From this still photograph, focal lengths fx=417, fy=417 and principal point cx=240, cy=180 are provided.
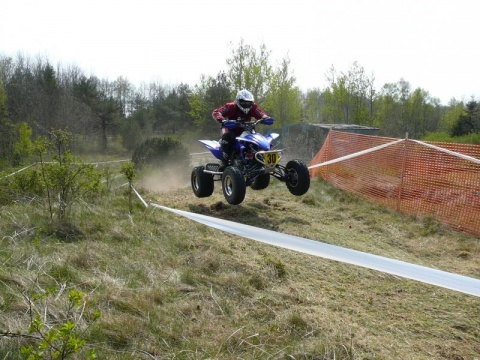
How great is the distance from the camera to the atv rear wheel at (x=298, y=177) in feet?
23.2

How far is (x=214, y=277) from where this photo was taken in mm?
4070

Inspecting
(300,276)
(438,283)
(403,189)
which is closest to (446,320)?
(438,283)

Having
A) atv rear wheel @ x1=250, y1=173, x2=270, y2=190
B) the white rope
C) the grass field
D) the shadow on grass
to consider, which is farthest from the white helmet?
the white rope

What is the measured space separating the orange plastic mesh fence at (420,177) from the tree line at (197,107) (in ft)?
77.0

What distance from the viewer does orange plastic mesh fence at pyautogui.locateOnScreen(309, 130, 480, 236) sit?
702 cm

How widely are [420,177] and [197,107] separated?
1233 inches

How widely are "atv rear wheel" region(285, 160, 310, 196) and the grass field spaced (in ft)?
2.82

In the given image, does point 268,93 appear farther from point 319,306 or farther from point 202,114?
point 319,306

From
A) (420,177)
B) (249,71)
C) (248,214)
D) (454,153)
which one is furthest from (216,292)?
(249,71)

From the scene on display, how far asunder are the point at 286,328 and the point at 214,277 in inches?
44.7

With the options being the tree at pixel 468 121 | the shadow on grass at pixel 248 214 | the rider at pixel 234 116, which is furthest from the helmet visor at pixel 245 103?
the tree at pixel 468 121

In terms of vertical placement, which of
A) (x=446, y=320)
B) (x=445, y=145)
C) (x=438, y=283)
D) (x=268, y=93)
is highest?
(x=268, y=93)

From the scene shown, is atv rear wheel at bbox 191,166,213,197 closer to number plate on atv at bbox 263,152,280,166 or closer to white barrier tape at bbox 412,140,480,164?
number plate on atv at bbox 263,152,280,166

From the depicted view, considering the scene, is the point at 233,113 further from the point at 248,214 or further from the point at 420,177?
the point at 420,177
